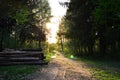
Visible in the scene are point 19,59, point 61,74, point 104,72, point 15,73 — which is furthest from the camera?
point 19,59

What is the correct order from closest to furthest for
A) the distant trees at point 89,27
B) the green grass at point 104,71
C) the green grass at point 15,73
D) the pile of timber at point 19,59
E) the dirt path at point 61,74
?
the dirt path at point 61,74
the green grass at point 15,73
the green grass at point 104,71
the pile of timber at point 19,59
the distant trees at point 89,27

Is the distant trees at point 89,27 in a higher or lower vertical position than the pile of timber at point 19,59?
higher

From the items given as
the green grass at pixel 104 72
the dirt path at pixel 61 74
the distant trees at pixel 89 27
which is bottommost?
the green grass at pixel 104 72

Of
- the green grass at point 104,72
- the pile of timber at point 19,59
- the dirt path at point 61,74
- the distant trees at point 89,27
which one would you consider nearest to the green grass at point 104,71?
the green grass at point 104,72

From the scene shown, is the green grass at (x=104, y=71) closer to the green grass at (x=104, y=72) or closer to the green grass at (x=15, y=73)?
the green grass at (x=104, y=72)

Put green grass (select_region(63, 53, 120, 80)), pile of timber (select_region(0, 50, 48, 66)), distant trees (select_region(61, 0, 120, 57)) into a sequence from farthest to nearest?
distant trees (select_region(61, 0, 120, 57)) < pile of timber (select_region(0, 50, 48, 66)) < green grass (select_region(63, 53, 120, 80))

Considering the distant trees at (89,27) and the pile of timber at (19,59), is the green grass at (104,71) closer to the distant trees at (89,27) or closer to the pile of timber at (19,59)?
the pile of timber at (19,59)

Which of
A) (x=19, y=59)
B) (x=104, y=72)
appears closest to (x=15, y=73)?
(x=19, y=59)

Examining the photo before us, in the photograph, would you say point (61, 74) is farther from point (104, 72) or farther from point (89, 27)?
point (89, 27)

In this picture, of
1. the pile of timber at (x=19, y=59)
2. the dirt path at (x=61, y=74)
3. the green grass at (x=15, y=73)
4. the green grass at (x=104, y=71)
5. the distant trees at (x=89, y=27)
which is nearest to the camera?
the dirt path at (x=61, y=74)

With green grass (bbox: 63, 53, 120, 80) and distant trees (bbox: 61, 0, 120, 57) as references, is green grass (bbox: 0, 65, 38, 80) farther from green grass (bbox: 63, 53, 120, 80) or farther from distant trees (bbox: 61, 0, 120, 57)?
distant trees (bbox: 61, 0, 120, 57)

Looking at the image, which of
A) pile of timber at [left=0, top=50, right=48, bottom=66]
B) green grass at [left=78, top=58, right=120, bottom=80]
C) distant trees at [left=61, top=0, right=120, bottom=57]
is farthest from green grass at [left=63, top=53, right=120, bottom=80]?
distant trees at [left=61, top=0, right=120, bottom=57]

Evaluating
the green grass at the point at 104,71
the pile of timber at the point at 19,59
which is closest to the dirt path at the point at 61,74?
the green grass at the point at 104,71

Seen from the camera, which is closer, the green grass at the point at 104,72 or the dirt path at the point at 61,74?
the dirt path at the point at 61,74
